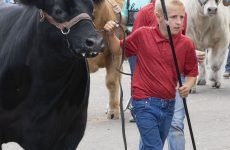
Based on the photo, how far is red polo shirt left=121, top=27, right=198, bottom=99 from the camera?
5203 mm

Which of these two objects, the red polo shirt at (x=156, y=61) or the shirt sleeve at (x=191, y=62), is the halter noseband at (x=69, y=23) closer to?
the red polo shirt at (x=156, y=61)

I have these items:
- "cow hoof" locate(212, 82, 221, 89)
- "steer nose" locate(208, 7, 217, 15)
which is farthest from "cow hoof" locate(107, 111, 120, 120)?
"cow hoof" locate(212, 82, 221, 89)

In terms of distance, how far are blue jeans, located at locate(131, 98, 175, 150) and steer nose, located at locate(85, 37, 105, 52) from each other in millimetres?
1148

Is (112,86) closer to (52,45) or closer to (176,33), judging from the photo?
(176,33)

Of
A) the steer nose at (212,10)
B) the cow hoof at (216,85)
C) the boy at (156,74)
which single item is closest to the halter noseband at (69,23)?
the boy at (156,74)

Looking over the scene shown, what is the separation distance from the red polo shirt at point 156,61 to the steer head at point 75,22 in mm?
869

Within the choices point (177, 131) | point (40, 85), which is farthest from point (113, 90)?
point (40, 85)

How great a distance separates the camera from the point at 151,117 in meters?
5.17

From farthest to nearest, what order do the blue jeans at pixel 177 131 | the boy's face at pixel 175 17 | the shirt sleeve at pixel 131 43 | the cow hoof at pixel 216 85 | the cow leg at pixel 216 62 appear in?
1. the cow hoof at pixel 216 85
2. the cow leg at pixel 216 62
3. the blue jeans at pixel 177 131
4. the shirt sleeve at pixel 131 43
5. the boy's face at pixel 175 17

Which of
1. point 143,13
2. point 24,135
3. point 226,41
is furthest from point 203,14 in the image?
point 24,135

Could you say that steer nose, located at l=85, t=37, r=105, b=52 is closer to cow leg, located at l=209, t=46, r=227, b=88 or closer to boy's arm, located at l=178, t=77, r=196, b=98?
boy's arm, located at l=178, t=77, r=196, b=98

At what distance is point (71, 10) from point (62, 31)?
0.15 m

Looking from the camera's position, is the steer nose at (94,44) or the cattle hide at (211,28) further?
the cattle hide at (211,28)

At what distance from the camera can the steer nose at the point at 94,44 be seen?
4.14m
